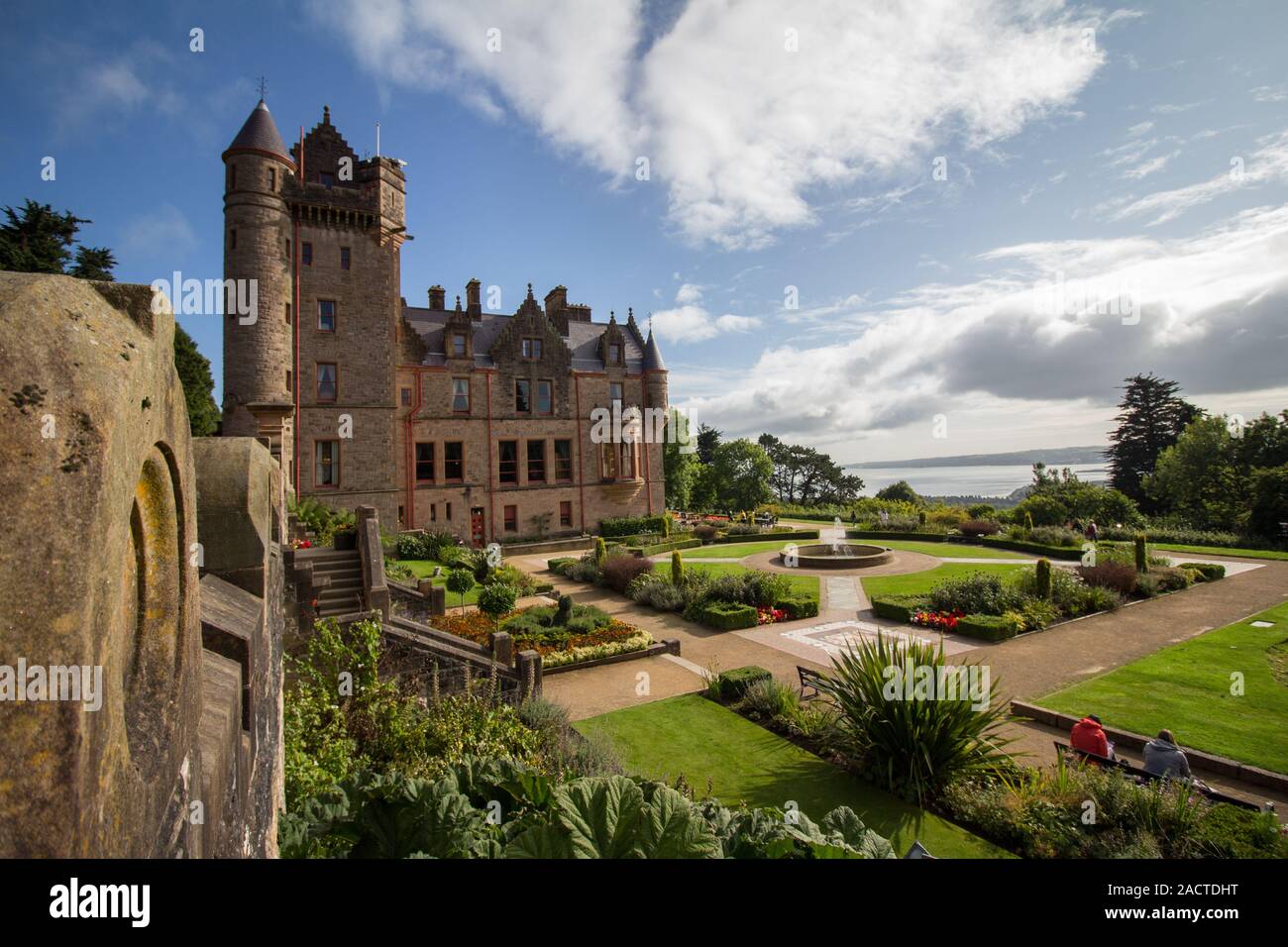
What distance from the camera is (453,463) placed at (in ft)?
108

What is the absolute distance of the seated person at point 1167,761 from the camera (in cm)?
765

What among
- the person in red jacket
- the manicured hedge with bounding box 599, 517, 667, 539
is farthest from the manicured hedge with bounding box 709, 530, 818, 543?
the person in red jacket

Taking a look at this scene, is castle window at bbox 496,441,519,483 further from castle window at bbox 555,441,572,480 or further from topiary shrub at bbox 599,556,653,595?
topiary shrub at bbox 599,556,653,595

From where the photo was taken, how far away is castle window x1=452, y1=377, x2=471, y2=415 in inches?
1313

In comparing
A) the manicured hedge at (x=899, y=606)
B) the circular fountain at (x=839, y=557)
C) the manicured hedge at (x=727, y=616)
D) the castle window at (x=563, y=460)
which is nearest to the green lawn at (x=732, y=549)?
the circular fountain at (x=839, y=557)

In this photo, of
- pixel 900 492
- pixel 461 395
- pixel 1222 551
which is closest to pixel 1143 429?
pixel 900 492

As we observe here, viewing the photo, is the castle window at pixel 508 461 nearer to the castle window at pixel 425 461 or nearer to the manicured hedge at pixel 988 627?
the castle window at pixel 425 461

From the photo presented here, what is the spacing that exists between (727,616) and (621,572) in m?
6.49

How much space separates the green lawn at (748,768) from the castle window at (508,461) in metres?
24.7

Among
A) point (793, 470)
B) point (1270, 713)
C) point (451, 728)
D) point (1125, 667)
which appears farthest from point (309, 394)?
point (793, 470)

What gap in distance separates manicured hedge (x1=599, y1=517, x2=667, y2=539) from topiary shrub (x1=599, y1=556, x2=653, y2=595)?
41.3 feet

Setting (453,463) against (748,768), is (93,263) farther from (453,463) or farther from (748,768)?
(748,768)
